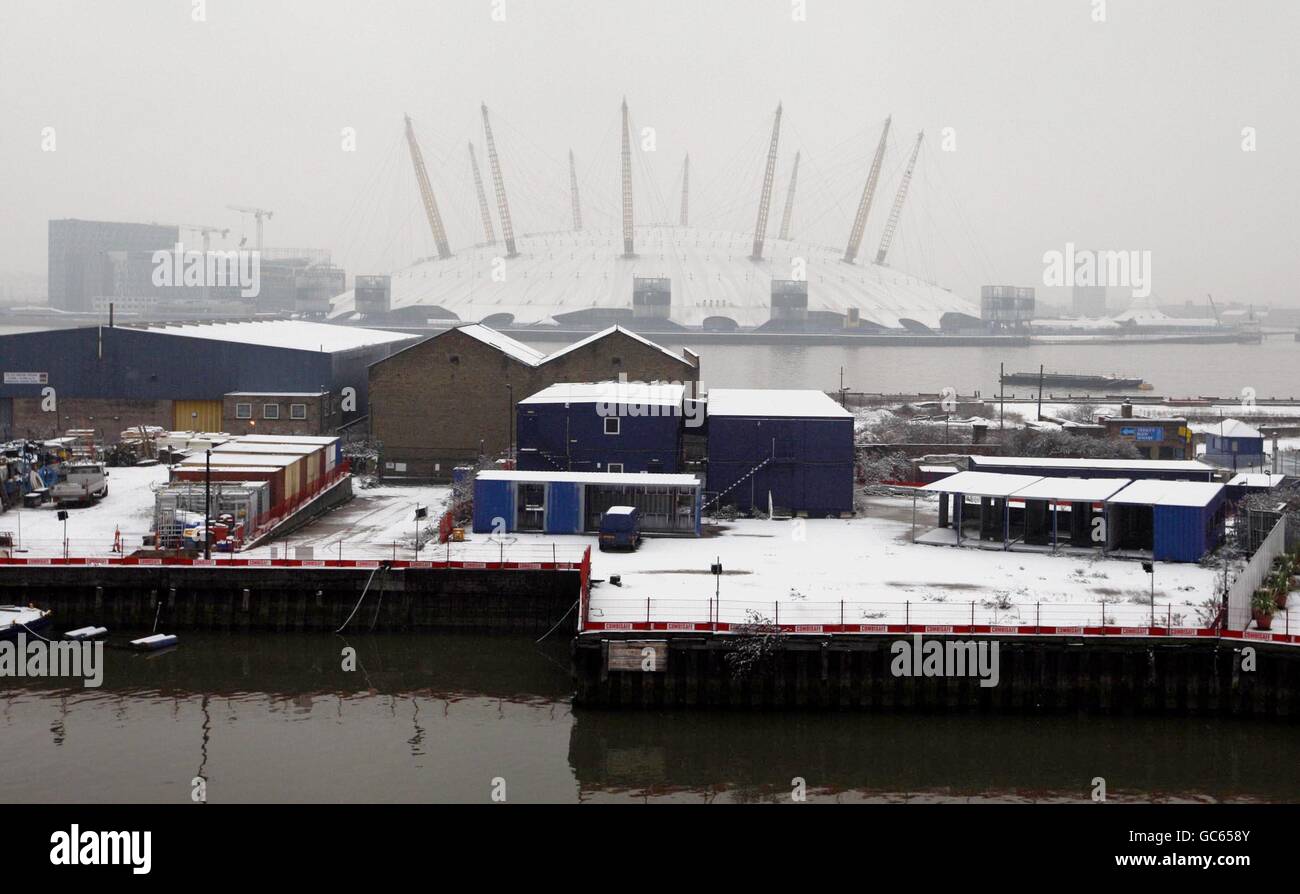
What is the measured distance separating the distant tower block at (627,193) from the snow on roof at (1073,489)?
374 feet

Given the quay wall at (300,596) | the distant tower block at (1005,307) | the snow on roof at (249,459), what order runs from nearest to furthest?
the quay wall at (300,596)
the snow on roof at (249,459)
the distant tower block at (1005,307)

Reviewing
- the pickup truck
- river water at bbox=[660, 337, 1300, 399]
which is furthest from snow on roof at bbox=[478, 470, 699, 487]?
river water at bbox=[660, 337, 1300, 399]

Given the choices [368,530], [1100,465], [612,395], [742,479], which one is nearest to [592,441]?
[612,395]

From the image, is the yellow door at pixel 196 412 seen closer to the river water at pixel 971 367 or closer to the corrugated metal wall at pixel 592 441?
the corrugated metal wall at pixel 592 441

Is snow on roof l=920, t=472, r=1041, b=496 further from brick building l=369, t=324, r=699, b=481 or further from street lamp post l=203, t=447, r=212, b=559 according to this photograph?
brick building l=369, t=324, r=699, b=481

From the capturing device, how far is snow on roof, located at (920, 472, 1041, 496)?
82.7 ft

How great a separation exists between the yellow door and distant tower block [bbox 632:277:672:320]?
381ft

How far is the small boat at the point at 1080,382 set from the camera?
86812 mm

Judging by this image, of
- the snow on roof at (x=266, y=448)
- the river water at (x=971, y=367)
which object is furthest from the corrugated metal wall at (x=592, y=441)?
the river water at (x=971, y=367)

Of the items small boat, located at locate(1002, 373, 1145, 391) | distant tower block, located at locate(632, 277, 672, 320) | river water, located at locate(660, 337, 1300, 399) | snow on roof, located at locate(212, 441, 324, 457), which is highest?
distant tower block, located at locate(632, 277, 672, 320)

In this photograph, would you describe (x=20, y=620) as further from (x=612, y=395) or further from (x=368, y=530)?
(x=612, y=395)

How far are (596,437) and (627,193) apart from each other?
122057 mm

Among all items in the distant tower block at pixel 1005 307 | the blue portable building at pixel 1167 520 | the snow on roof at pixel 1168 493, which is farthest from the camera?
the distant tower block at pixel 1005 307

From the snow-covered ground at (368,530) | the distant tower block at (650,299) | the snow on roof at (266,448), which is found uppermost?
the distant tower block at (650,299)
